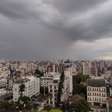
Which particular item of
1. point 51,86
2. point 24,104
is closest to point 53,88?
point 51,86

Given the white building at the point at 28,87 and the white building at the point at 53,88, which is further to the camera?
the white building at the point at 53,88

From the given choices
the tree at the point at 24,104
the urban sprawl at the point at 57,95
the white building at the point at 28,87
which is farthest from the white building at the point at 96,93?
the white building at the point at 28,87

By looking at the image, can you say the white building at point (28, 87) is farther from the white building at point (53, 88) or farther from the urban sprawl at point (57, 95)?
the white building at point (53, 88)

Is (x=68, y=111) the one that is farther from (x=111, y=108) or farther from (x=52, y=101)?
(x=52, y=101)

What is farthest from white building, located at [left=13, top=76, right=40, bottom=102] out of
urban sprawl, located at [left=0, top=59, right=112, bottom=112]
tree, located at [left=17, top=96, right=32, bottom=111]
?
tree, located at [left=17, top=96, right=32, bottom=111]

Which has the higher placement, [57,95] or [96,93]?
[96,93]

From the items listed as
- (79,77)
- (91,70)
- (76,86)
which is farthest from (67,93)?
(91,70)

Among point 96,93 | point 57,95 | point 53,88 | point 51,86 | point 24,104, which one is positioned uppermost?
point 51,86

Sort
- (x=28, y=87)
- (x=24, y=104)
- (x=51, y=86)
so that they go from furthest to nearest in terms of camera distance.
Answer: (x=51, y=86) < (x=28, y=87) < (x=24, y=104)

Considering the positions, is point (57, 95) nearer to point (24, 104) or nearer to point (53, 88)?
point (53, 88)
